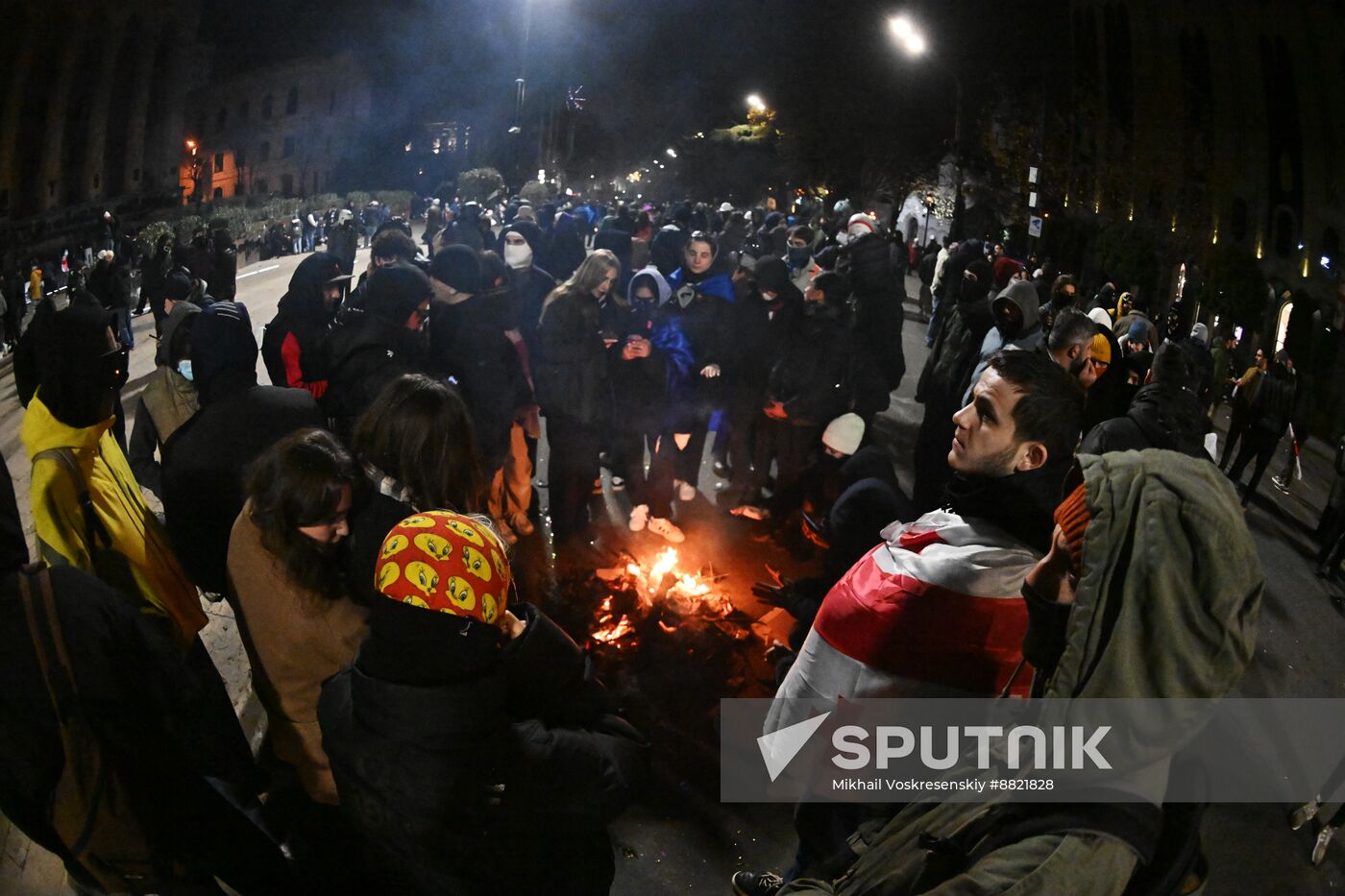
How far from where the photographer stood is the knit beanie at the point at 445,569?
6.20ft

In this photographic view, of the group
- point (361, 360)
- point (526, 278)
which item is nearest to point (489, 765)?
point (361, 360)

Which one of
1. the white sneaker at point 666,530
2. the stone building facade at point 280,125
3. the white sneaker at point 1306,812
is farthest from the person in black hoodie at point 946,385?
the stone building facade at point 280,125

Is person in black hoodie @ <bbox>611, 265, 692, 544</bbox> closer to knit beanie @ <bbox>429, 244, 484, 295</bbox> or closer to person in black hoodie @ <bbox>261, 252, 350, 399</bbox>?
knit beanie @ <bbox>429, 244, 484, 295</bbox>

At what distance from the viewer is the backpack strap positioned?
9.95 ft

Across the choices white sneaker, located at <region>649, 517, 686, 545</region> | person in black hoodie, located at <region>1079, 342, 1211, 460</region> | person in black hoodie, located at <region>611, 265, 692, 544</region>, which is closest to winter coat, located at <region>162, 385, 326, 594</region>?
person in black hoodie, located at <region>611, 265, 692, 544</region>

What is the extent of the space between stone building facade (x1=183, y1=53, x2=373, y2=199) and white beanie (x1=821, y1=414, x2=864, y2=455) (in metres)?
20.4

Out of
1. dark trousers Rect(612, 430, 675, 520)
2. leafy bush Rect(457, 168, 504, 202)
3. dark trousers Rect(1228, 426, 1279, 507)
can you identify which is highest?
leafy bush Rect(457, 168, 504, 202)

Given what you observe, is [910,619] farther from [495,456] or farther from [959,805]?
[495,456]

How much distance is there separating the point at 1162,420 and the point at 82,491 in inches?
203

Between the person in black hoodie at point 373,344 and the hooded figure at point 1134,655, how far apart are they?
13.3ft

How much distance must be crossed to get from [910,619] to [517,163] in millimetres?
45545

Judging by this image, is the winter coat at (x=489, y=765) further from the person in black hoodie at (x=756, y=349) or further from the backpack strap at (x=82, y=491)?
the person in black hoodie at (x=756, y=349)

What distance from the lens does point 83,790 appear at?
237 centimetres

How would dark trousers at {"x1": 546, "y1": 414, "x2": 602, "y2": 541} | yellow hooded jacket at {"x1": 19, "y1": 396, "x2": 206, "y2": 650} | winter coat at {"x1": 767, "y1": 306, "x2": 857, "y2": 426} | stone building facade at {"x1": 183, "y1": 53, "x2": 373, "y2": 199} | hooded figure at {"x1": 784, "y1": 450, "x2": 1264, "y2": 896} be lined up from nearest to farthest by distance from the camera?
hooded figure at {"x1": 784, "y1": 450, "x2": 1264, "y2": 896}, yellow hooded jacket at {"x1": 19, "y1": 396, "x2": 206, "y2": 650}, dark trousers at {"x1": 546, "y1": 414, "x2": 602, "y2": 541}, winter coat at {"x1": 767, "y1": 306, "x2": 857, "y2": 426}, stone building facade at {"x1": 183, "y1": 53, "x2": 373, "y2": 199}
